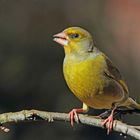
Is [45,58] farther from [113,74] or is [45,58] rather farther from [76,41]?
[76,41]

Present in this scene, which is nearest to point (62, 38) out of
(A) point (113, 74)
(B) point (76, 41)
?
(B) point (76, 41)

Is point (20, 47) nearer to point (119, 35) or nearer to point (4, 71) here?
point (4, 71)

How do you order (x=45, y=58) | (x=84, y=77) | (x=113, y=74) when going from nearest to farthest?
(x=84, y=77)
(x=113, y=74)
(x=45, y=58)

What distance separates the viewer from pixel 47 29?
1023cm

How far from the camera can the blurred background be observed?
30.1ft

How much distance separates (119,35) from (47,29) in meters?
1.46

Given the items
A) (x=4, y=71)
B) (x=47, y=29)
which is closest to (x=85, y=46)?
(x=4, y=71)

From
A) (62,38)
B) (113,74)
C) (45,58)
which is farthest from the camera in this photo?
(45,58)

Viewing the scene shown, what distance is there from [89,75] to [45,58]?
5125mm

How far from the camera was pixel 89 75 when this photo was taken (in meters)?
4.46

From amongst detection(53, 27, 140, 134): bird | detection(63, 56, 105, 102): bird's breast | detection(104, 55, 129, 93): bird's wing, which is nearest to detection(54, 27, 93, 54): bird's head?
detection(53, 27, 140, 134): bird

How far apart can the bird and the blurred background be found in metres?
3.94

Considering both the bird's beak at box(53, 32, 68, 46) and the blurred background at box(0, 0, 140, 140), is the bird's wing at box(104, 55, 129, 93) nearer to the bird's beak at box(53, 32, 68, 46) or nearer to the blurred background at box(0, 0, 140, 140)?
the bird's beak at box(53, 32, 68, 46)

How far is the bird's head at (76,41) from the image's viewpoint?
4617mm
